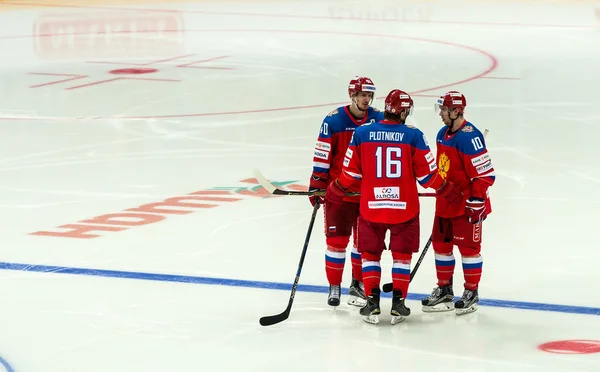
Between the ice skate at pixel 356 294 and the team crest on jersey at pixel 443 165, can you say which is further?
the ice skate at pixel 356 294

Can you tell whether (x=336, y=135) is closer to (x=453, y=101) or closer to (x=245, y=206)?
(x=453, y=101)

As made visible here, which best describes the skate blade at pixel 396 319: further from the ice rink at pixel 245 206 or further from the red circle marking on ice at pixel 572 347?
the red circle marking on ice at pixel 572 347

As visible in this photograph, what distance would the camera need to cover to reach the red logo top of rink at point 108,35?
703 inches

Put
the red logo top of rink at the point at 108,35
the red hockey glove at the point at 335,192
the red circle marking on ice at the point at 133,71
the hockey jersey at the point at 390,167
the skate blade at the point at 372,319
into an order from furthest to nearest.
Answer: the red logo top of rink at the point at 108,35
the red circle marking on ice at the point at 133,71
the red hockey glove at the point at 335,192
the skate blade at the point at 372,319
the hockey jersey at the point at 390,167

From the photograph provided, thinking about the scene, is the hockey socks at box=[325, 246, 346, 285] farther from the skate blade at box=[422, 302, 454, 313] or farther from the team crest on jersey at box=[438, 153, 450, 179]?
the team crest on jersey at box=[438, 153, 450, 179]

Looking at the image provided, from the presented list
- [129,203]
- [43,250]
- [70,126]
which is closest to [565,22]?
[70,126]

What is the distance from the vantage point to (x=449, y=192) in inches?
220

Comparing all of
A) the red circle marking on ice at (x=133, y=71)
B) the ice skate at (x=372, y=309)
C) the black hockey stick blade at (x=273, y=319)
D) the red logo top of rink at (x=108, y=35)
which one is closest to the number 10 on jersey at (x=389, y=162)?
the ice skate at (x=372, y=309)

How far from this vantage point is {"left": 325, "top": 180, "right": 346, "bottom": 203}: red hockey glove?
5.71 m

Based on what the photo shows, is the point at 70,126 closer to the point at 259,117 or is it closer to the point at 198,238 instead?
the point at 259,117

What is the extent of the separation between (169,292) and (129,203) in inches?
89.6

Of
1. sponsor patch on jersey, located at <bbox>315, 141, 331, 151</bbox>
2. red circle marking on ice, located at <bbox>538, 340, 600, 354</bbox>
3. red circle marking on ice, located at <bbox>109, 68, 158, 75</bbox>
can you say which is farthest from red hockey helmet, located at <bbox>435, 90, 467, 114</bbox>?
red circle marking on ice, located at <bbox>109, 68, 158, 75</bbox>

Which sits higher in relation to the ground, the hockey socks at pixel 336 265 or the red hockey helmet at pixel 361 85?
the red hockey helmet at pixel 361 85

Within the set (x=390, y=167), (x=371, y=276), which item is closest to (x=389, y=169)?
(x=390, y=167)
